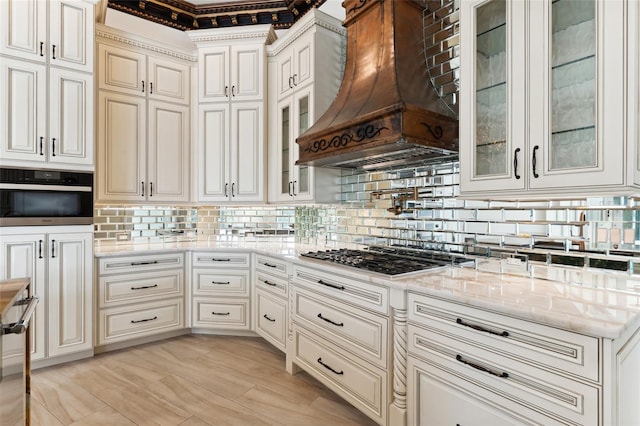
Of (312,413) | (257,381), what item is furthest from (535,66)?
(257,381)

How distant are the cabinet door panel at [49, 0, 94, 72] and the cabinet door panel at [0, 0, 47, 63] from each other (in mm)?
53

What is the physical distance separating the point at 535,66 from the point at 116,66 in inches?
131

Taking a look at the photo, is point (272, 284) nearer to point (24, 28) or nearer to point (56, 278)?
point (56, 278)

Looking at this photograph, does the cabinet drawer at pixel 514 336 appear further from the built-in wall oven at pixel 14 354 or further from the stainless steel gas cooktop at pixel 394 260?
the built-in wall oven at pixel 14 354

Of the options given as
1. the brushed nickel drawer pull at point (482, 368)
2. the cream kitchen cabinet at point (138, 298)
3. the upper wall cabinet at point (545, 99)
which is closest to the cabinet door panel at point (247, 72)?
the cream kitchen cabinet at point (138, 298)

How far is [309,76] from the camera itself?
283 centimetres

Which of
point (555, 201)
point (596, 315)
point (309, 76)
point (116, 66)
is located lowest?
point (596, 315)

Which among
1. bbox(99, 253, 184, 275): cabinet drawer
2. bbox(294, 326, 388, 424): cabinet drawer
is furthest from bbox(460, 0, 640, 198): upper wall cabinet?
bbox(99, 253, 184, 275): cabinet drawer

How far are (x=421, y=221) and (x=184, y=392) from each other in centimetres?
197

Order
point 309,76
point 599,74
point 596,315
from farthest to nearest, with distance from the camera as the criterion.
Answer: point 309,76
point 599,74
point 596,315

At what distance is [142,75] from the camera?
3.24 metres

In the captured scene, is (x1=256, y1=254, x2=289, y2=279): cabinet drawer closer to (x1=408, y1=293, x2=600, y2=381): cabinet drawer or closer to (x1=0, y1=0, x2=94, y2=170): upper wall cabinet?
(x1=408, y1=293, x2=600, y2=381): cabinet drawer

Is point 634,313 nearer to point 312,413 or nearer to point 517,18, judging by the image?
point 517,18

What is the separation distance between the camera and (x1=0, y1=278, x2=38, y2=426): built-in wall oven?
1.09 meters
